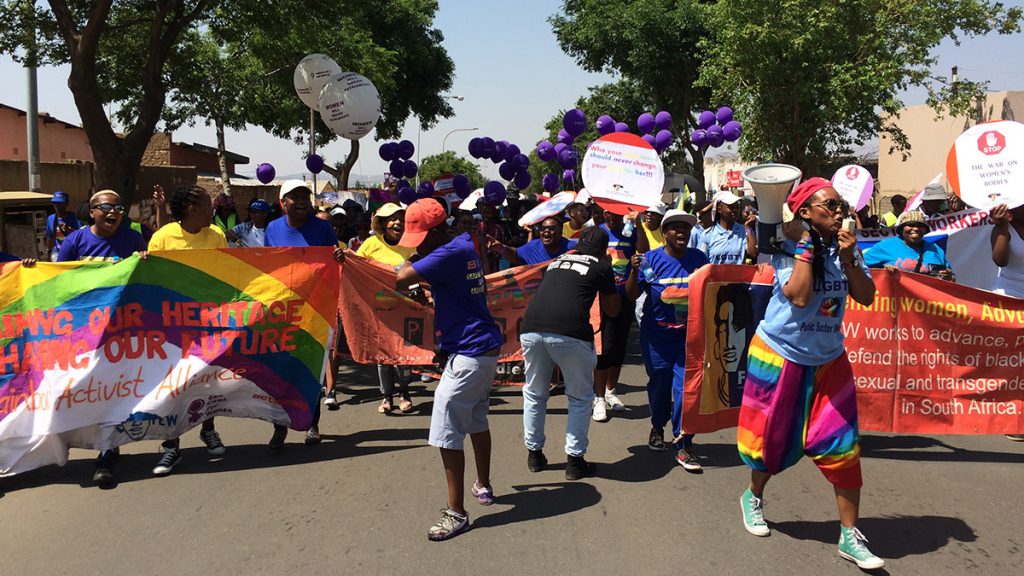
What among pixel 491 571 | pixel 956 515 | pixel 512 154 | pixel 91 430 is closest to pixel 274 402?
pixel 91 430

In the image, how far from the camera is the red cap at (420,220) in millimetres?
4422

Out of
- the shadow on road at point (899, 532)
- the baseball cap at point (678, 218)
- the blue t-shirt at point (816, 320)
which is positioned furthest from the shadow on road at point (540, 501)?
the baseball cap at point (678, 218)

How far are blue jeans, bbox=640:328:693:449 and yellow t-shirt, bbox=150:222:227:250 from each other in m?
3.22

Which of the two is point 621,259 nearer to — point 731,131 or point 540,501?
point 540,501

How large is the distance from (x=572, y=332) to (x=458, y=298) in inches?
34.0

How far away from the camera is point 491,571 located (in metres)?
3.86

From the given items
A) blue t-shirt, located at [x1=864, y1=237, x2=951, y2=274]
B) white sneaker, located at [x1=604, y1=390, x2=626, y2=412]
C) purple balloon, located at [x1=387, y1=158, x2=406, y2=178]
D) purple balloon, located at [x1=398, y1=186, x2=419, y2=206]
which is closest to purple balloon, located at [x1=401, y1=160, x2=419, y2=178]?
purple balloon, located at [x1=387, y1=158, x2=406, y2=178]

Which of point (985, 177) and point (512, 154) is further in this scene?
point (512, 154)

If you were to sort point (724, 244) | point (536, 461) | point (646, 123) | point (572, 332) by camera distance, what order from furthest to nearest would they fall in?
point (646, 123) → point (724, 244) → point (536, 461) → point (572, 332)

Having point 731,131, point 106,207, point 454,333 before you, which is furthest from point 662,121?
point 454,333

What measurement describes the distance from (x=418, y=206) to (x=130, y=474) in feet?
9.08

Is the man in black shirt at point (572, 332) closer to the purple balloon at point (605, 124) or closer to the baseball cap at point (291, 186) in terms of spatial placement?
the baseball cap at point (291, 186)

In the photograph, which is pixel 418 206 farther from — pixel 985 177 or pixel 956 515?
pixel 985 177

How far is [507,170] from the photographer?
14266 mm
